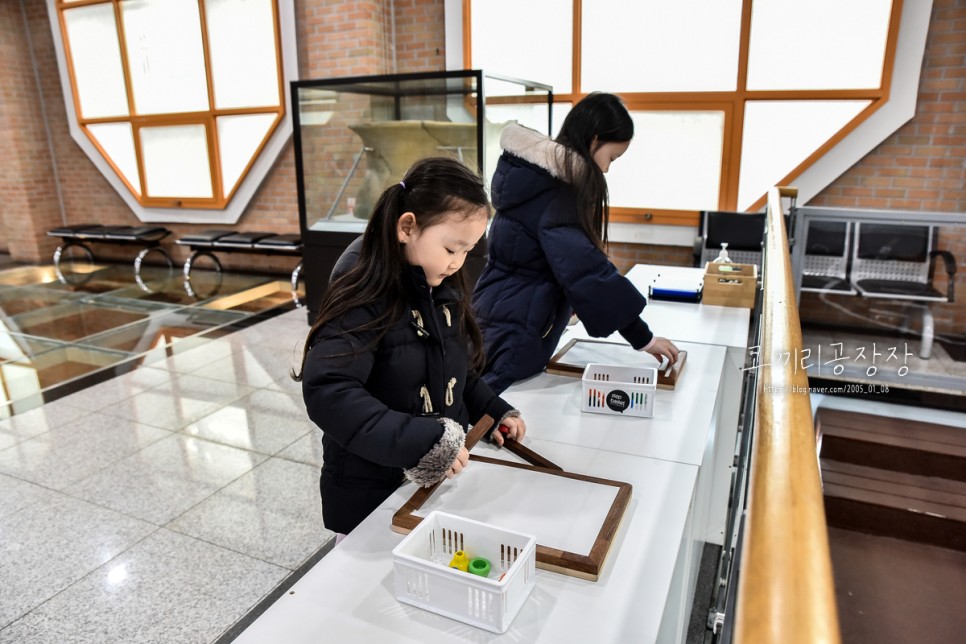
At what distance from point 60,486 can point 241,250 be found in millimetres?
4089

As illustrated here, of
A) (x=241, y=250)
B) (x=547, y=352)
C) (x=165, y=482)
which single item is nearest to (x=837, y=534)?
(x=547, y=352)

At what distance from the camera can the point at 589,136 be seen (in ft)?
5.74

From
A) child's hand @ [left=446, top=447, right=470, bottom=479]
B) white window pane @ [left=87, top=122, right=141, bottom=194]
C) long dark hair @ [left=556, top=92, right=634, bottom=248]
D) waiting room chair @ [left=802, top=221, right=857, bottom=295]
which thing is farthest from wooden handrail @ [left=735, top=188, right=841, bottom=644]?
white window pane @ [left=87, top=122, right=141, bottom=194]

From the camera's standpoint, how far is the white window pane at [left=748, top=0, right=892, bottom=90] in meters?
4.40

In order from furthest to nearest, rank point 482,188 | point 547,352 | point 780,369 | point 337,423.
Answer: point 547,352, point 482,188, point 337,423, point 780,369

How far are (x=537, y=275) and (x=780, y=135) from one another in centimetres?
378

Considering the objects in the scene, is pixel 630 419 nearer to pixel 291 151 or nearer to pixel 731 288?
pixel 731 288

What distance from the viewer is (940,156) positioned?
4.50m

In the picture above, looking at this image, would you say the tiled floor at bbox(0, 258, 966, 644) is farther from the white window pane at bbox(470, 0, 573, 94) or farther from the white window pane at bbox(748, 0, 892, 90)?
the white window pane at bbox(470, 0, 573, 94)

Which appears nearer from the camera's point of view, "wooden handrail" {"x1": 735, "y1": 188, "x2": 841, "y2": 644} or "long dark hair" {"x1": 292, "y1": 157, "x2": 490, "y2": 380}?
"wooden handrail" {"x1": 735, "y1": 188, "x2": 841, "y2": 644}

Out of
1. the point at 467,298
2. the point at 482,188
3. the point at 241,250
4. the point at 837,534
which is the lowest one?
the point at 837,534

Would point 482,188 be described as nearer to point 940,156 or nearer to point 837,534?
point 837,534

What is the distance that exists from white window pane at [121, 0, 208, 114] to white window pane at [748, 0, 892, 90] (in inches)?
203

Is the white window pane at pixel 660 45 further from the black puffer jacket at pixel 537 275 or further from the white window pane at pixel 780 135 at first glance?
the black puffer jacket at pixel 537 275
